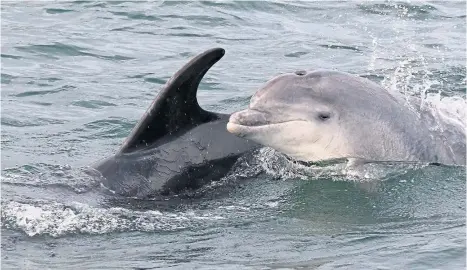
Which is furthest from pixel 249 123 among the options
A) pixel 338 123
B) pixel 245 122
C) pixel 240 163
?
pixel 338 123

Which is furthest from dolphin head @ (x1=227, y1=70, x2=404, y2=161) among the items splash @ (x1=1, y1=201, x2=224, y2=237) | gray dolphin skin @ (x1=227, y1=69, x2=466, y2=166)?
splash @ (x1=1, y1=201, x2=224, y2=237)

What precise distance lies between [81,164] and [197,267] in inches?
135

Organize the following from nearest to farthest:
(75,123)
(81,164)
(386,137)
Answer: (386,137)
(81,164)
(75,123)

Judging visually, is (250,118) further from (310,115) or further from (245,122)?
(310,115)

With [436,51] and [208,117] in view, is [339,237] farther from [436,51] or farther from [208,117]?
[436,51]

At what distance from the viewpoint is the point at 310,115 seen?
9.85 meters

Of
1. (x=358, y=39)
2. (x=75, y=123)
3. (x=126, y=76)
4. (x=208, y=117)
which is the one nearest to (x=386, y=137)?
(x=208, y=117)

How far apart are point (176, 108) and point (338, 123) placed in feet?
5.33

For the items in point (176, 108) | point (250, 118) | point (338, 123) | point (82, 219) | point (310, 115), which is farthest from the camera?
point (338, 123)

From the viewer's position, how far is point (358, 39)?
1917 cm

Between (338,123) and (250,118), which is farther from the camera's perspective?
(338,123)

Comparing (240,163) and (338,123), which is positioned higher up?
(338,123)

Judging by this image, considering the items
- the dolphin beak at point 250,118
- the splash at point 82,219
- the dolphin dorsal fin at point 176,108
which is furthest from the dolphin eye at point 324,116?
the splash at point 82,219

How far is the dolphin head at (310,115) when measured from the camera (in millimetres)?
9680
